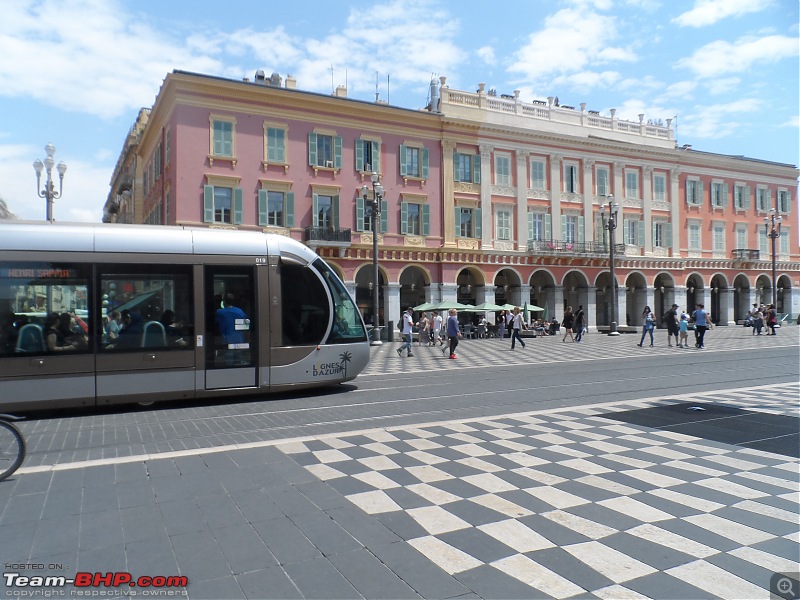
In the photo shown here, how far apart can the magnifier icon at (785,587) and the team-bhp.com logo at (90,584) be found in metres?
3.51

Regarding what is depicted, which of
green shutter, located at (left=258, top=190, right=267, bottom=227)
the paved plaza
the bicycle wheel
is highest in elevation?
green shutter, located at (left=258, top=190, right=267, bottom=227)

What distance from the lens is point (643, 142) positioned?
1654 inches

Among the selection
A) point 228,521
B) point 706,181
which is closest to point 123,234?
point 228,521

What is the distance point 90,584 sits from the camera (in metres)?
3.56

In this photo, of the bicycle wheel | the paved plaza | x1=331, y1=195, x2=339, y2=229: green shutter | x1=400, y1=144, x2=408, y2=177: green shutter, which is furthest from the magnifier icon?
x1=400, y1=144, x2=408, y2=177: green shutter

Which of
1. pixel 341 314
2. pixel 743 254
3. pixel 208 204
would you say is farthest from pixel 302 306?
pixel 743 254

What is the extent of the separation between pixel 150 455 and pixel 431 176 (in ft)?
98.8

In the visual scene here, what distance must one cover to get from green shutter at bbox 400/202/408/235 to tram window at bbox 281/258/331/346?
23.3 m

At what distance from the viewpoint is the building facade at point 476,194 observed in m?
29.7

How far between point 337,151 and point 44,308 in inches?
968

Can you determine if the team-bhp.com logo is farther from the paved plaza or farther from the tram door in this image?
the tram door

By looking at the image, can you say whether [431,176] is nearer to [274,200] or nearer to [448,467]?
[274,200]

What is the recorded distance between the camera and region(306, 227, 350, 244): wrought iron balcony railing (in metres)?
30.9

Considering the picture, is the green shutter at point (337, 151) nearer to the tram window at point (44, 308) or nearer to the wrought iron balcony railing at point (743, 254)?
the tram window at point (44, 308)
